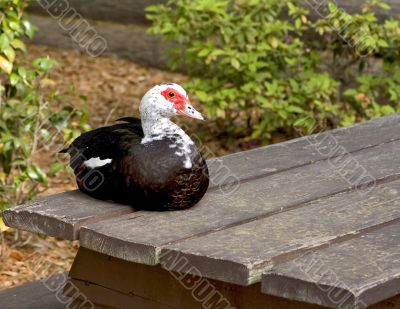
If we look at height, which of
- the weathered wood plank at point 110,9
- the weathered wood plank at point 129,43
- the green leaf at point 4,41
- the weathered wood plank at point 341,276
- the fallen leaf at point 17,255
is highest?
the weathered wood plank at point 341,276

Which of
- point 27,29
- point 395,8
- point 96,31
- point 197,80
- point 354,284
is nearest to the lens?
point 354,284

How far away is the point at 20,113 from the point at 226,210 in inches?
67.8

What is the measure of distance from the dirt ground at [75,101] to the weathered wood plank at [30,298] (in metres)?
0.49

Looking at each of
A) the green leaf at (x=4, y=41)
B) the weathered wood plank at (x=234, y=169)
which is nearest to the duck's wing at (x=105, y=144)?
the weathered wood plank at (x=234, y=169)

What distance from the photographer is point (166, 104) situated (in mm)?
2707

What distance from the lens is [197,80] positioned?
5.45 m

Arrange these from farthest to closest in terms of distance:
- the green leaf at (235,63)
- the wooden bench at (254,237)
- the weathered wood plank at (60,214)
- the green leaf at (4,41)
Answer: the green leaf at (235,63), the green leaf at (4,41), the weathered wood plank at (60,214), the wooden bench at (254,237)

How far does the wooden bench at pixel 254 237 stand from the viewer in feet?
7.33

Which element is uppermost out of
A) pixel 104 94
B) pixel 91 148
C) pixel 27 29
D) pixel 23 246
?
pixel 91 148

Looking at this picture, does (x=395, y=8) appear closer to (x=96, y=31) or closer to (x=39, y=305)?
(x=96, y=31)

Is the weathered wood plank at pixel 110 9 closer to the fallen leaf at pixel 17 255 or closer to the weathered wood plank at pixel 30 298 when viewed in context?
the fallen leaf at pixel 17 255

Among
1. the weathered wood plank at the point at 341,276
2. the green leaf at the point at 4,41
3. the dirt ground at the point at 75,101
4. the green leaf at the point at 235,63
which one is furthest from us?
the green leaf at the point at 235,63

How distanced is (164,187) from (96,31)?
4867 mm

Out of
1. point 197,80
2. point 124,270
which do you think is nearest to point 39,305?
point 124,270
